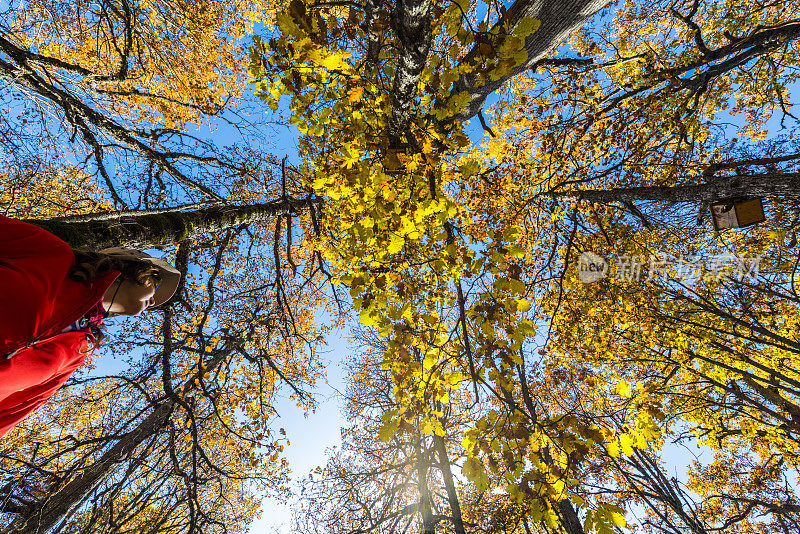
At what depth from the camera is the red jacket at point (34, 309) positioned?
1.05m

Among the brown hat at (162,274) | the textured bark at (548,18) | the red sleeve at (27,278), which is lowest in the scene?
the red sleeve at (27,278)

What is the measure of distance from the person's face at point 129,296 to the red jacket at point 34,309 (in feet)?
0.40

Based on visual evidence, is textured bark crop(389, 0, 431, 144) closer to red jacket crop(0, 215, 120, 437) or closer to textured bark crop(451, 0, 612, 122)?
textured bark crop(451, 0, 612, 122)

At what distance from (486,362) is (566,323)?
667 centimetres

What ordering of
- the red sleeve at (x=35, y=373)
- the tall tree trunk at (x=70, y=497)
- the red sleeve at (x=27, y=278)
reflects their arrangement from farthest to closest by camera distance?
1. the tall tree trunk at (x=70, y=497)
2. the red sleeve at (x=35, y=373)
3. the red sleeve at (x=27, y=278)

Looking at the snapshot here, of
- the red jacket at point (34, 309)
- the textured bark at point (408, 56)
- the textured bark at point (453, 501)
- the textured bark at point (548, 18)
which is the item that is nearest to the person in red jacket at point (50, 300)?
the red jacket at point (34, 309)

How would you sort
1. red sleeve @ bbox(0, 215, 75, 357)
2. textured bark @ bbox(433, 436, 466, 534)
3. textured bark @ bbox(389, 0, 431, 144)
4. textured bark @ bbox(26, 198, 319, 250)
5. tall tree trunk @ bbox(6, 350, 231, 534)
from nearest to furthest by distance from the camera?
red sleeve @ bbox(0, 215, 75, 357) → textured bark @ bbox(389, 0, 431, 144) → textured bark @ bbox(26, 198, 319, 250) → tall tree trunk @ bbox(6, 350, 231, 534) → textured bark @ bbox(433, 436, 466, 534)

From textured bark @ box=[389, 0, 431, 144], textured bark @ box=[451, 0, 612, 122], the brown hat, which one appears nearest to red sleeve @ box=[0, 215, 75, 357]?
the brown hat

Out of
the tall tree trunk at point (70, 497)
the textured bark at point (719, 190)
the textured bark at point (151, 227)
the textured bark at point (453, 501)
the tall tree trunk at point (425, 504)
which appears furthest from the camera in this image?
the tall tree trunk at point (425, 504)

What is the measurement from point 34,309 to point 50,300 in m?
0.13

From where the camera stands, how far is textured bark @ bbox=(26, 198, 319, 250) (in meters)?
2.20

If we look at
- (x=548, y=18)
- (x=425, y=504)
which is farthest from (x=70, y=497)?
(x=548, y=18)

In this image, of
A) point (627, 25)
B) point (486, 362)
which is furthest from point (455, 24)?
point (627, 25)

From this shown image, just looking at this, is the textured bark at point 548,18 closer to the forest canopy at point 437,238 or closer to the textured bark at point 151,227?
the forest canopy at point 437,238
